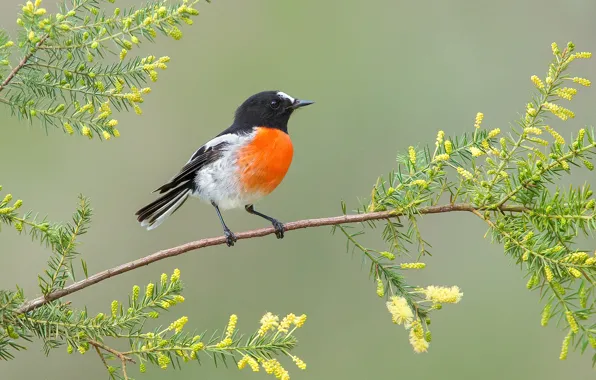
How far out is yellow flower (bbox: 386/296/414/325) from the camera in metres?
1.99

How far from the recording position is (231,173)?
3.80 metres

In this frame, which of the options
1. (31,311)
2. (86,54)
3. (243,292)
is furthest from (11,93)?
(243,292)

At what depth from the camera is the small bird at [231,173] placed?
378cm

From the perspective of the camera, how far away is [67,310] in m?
1.99

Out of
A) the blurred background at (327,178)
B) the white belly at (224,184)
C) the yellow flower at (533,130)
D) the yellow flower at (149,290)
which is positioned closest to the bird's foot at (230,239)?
the white belly at (224,184)

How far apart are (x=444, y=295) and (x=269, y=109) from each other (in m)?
2.45

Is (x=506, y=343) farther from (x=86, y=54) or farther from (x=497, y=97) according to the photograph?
(x=86, y=54)

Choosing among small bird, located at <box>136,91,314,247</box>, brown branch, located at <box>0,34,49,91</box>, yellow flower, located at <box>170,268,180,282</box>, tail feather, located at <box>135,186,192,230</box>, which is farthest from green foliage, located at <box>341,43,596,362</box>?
tail feather, located at <box>135,186,192,230</box>

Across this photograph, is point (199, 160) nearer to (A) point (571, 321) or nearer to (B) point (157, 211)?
(B) point (157, 211)

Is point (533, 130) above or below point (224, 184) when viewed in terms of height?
above

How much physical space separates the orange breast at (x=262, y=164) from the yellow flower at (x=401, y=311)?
1.84 m

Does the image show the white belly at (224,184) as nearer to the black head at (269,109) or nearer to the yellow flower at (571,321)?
the black head at (269,109)

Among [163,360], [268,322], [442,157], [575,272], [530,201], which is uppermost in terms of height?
[442,157]

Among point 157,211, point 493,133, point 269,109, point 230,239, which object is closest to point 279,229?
point 230,239
